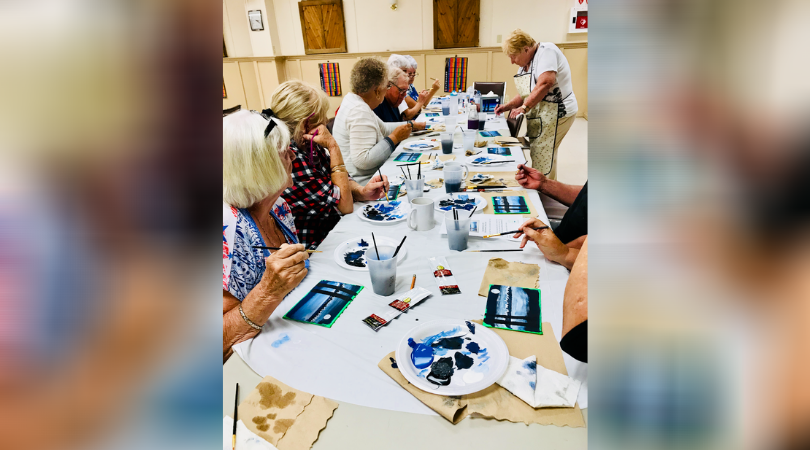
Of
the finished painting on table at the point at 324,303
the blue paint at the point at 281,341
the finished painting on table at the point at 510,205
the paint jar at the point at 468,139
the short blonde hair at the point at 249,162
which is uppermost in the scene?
the short blonde hair at the point at 249,162

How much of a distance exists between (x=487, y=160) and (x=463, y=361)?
1822 mm

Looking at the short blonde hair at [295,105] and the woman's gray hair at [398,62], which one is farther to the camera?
the woman's gray hair at [398,62]

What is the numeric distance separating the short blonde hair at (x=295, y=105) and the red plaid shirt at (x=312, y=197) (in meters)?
0.09

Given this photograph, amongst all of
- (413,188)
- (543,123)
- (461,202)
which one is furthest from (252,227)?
(543,123)

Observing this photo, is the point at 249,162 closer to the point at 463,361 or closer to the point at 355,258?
the point at 355,258

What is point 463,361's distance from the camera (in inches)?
36.8

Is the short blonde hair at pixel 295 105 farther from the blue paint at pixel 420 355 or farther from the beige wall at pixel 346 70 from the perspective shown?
the beige wall at pixel 346 70

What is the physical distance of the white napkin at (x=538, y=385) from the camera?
0.82 metres

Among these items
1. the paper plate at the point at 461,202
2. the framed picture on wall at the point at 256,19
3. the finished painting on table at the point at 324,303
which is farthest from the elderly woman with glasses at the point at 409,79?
the framed picture on wall at the point at 256,19

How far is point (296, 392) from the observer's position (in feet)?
2.87
